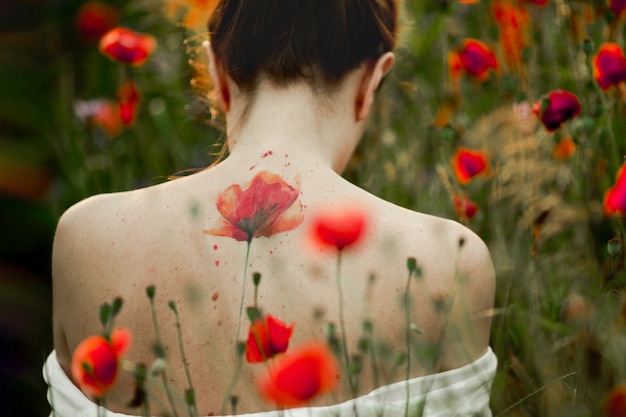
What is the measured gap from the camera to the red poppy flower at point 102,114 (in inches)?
106

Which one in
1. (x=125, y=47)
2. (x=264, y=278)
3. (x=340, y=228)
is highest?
(x=340, y=228)

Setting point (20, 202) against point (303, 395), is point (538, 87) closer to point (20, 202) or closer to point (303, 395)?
point (20, 202)

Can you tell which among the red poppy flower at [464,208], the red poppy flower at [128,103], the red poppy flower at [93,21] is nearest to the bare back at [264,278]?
the red poppy flower at [464,208]

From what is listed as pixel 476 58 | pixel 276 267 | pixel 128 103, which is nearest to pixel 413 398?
pixel 276 267

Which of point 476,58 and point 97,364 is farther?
point 476,58

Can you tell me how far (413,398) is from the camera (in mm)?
1465

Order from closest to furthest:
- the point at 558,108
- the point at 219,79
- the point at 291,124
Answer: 1. the point at 291,124
2. the point at 219,79
3. the point at 558,108

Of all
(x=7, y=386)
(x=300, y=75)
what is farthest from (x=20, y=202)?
(x=300, y=75)

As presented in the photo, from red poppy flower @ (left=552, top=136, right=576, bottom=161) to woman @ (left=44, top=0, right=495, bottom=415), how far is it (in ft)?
2.74

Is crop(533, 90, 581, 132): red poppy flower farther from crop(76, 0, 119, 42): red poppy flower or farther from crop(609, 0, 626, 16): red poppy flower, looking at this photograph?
crop(76, 0, 119, 42): red poppy flower

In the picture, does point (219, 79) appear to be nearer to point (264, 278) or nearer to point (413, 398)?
point (264, 278)

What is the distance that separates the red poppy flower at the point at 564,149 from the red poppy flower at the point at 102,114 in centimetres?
125

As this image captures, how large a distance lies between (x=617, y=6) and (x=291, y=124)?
0.86m

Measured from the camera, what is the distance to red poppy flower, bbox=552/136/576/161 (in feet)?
7.32
